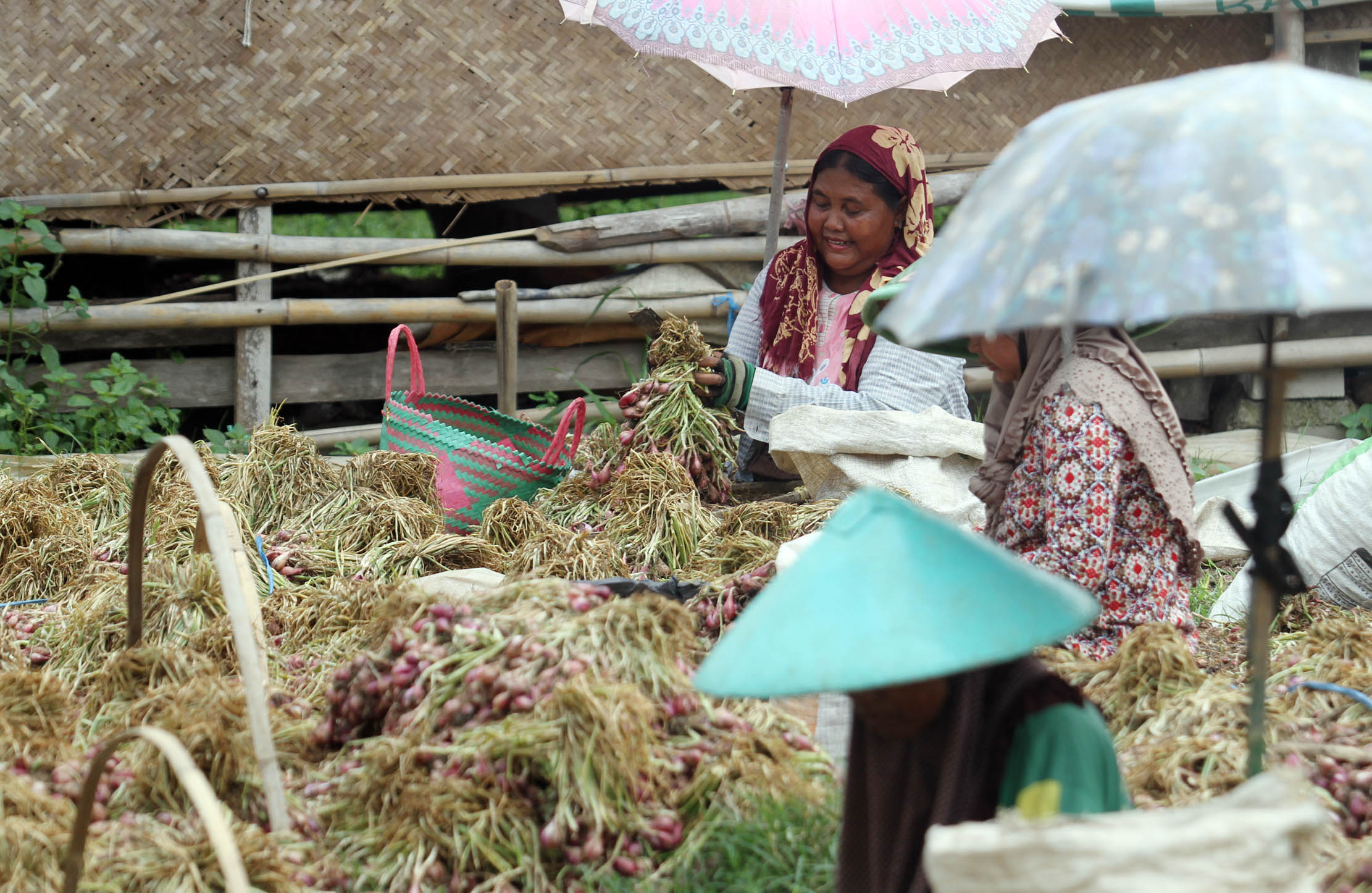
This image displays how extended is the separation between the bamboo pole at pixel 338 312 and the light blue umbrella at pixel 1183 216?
12.8 feet

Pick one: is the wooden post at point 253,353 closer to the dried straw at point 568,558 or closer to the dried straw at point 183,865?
the dried straw at point 568,558

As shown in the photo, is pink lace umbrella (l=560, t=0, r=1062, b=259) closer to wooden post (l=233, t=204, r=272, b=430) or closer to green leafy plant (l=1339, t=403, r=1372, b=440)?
wooden post (l=233, t=204, r=272, b=430)

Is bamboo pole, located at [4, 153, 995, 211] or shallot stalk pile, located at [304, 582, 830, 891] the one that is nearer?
shallot stalk pile, located at [304, 582, 830, 891]

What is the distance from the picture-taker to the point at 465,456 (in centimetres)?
403

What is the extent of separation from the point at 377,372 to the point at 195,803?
4248 millimetres

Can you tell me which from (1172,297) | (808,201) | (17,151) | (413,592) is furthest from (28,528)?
(1172,297)

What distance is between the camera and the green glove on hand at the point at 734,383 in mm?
4051

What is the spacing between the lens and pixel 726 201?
5656mm

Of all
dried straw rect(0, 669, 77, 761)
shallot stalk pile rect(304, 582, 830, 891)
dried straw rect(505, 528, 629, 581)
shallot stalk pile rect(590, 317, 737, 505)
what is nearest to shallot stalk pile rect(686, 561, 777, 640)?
dried straw rect(505, 528, 629, 581)

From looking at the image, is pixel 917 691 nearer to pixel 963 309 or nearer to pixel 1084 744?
pixel 1084 744

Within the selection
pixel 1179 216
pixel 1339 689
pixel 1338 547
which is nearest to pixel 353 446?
pixel 1338 547

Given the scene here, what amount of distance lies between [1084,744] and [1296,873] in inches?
11.4

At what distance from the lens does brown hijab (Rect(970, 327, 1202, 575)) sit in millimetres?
2717

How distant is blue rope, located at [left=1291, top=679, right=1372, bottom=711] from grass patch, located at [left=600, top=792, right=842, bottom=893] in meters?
1.09
